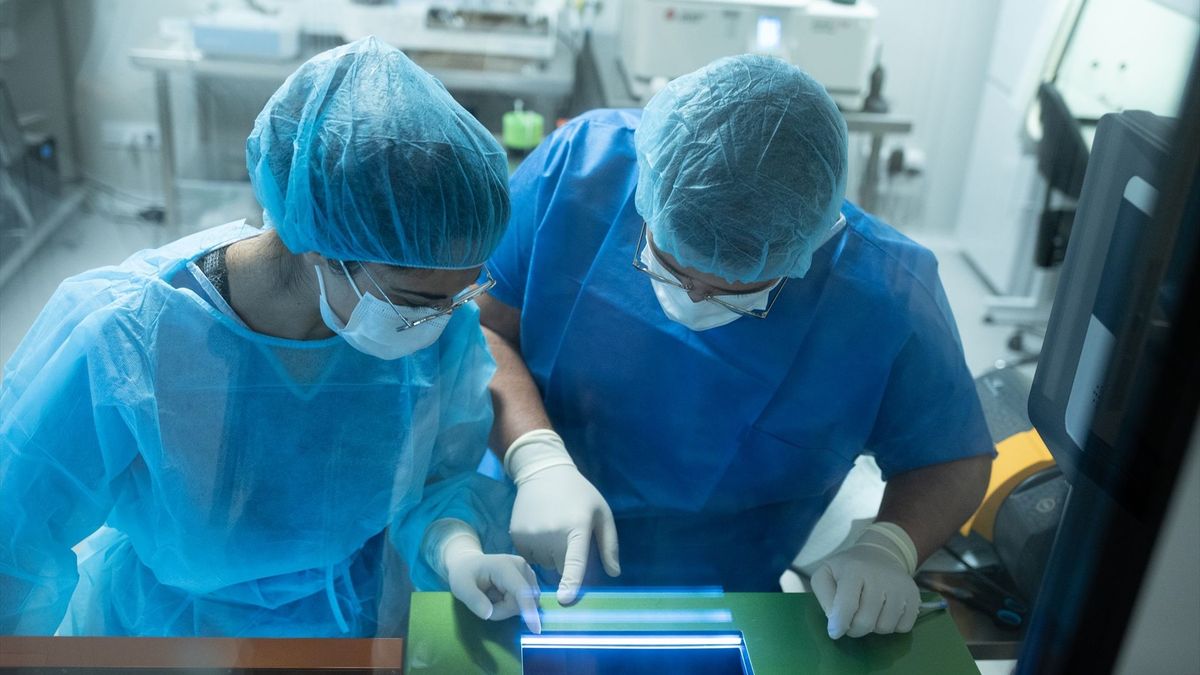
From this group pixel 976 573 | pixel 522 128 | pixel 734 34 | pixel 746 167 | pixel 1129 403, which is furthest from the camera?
pixel 734 34

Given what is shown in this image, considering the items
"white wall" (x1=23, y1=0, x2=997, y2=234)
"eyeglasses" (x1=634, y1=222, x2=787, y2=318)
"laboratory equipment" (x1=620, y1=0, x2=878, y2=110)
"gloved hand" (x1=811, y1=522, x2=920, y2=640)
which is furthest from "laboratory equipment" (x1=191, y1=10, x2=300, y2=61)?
"gloved hand" (x1=811, y1=522, x2=920, y2=640)

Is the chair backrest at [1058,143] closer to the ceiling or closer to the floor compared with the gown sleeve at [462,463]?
closer to the ceiling

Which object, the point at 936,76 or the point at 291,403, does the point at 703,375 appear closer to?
the point at 291,403

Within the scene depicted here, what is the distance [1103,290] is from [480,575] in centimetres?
61

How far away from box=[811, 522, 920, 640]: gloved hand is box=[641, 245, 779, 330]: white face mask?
0.29m

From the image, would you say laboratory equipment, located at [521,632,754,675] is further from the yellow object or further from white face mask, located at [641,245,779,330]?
the yellow object

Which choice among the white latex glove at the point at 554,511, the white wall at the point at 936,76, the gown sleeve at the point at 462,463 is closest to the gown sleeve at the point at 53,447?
the gown sleeve at the point at 462,463

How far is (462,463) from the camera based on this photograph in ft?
3.68

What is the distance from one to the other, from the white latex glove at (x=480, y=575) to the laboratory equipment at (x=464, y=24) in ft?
2.11

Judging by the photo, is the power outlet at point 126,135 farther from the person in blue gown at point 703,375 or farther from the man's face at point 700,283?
the man's face at point 700,283

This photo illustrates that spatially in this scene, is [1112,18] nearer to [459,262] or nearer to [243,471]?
[459,262]

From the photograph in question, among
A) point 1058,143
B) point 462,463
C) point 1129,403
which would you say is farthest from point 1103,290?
point 1058,143

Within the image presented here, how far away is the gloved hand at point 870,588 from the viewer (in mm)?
942

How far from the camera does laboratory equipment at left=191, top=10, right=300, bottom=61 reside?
1.10 m
